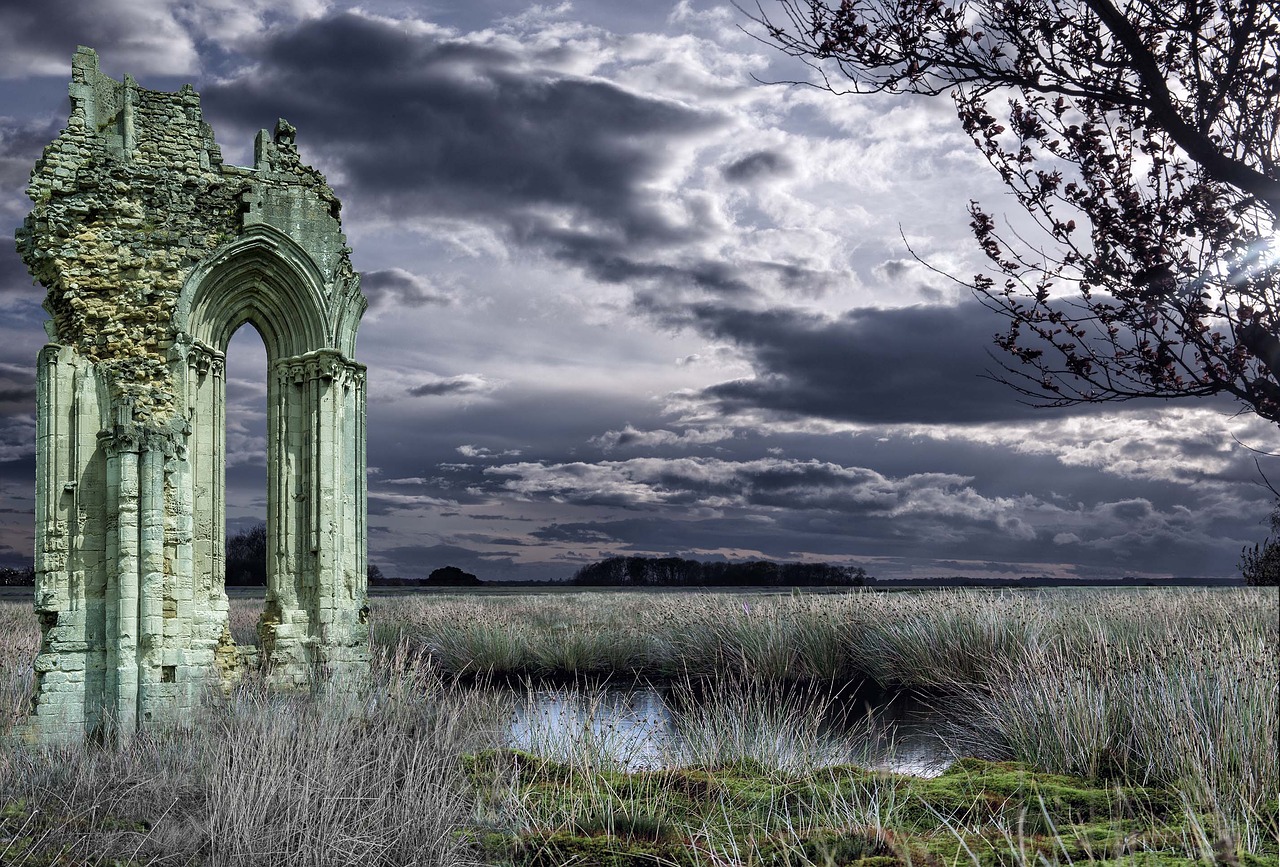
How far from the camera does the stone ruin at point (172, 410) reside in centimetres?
1085

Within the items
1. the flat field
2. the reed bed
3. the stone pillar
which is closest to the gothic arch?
the stone pillar

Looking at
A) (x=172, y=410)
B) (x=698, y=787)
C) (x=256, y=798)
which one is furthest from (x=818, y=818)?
(x=172, y=410)

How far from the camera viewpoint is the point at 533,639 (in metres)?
18.3

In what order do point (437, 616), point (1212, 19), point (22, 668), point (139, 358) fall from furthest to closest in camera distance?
point (437, 616) → point (22, 668) → point (139, 358) → point (1212, 19)

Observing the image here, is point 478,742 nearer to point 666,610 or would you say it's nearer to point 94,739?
point 94,739

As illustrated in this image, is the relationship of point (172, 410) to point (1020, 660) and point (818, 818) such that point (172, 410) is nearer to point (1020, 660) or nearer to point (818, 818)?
point (818, 818)

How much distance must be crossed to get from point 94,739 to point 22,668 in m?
4.23

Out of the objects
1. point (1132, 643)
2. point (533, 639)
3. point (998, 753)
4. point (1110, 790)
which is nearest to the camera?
point (1110, 790)

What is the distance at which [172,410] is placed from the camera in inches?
459

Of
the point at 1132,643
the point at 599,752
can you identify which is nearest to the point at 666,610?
the point at 1132,643

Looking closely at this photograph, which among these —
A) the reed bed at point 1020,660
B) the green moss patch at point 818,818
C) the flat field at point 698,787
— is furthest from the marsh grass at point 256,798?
the reed bed at point 1020,660

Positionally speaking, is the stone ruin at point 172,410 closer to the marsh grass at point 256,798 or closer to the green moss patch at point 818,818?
the marsh grass at point 256,798

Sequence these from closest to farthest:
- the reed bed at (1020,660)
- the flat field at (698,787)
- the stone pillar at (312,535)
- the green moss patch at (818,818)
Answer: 1. the green moss patch at (818,818)
2. the flat field at (698,787)
3. the reed bed at (1020,660)
4. the stone pillar at (312,535)

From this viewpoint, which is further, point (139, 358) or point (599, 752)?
point (139, 358)
